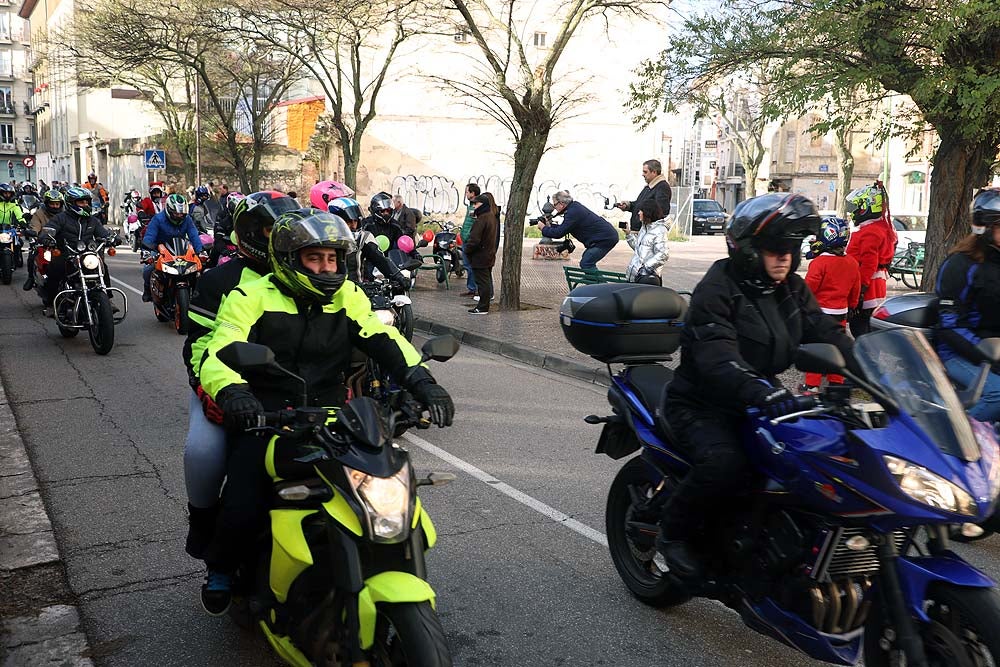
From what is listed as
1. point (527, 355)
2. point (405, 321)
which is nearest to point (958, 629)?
point (405, 321)

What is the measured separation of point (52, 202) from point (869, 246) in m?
10.1

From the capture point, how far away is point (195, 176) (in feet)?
133

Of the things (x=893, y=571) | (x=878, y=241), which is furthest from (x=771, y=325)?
(x=878, y=241)

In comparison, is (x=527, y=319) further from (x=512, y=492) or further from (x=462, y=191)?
(x=462, y=191)

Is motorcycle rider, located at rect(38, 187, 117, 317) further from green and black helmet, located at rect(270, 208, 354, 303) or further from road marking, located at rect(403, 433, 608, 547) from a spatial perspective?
green and black helmet, located at rect(270, 208, 354, 303)

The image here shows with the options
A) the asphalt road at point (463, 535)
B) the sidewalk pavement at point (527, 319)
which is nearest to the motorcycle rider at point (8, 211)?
the sidewalk pavement at point (527, 319)

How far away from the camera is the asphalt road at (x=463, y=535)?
4004 millimetres

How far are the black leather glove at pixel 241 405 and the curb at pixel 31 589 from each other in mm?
1355

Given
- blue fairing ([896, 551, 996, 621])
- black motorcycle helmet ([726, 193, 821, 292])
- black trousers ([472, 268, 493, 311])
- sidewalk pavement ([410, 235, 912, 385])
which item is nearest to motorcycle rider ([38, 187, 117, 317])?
sidewalk pavement ([410, 235, 912, 385])

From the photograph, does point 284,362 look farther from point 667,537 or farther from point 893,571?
point 893,571

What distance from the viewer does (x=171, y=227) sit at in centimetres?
1319

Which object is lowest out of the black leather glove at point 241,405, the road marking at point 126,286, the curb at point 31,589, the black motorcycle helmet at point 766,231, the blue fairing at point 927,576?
the road marking at point 126,286

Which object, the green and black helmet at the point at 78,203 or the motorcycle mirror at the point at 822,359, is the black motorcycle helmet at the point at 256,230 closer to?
the motorcycle mirror at the point at 822,359

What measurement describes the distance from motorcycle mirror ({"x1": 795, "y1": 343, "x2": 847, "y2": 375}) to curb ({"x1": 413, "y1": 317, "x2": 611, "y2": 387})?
266 inches
